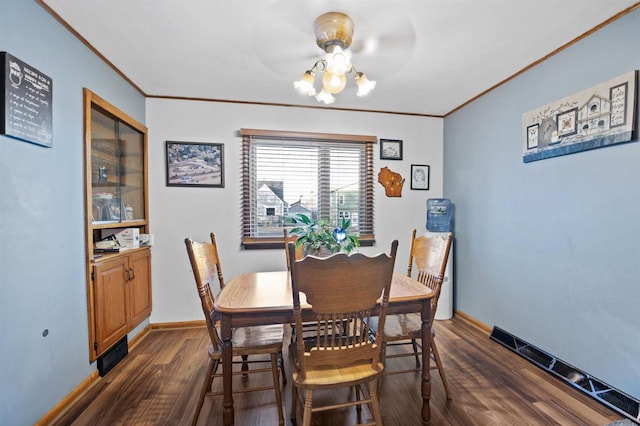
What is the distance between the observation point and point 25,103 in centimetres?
146

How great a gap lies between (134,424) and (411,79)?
3.30 m

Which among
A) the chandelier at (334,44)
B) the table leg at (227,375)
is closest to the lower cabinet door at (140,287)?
the table leg at (227,375)

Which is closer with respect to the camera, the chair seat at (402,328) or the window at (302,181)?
the chair seat at (402,328)

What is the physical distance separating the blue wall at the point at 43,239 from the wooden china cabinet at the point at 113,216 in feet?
0.23

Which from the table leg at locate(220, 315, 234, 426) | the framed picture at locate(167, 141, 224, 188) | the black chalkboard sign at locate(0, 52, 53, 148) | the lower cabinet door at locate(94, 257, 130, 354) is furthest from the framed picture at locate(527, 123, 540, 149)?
the lower cabinet door at locate(94, 257, 130, 354)

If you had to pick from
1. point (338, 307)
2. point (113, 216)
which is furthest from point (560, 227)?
point (113, 216)

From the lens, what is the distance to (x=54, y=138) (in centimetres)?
170

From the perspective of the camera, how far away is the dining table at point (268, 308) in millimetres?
1435

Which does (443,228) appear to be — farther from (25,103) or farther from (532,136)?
(25,103)

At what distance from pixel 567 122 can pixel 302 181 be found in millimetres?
2387

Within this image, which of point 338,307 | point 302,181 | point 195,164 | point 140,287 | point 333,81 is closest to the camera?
point 338,307

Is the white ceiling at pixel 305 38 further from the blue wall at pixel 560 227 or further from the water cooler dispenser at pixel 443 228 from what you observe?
the water cooler dispenser at pixel 443 228

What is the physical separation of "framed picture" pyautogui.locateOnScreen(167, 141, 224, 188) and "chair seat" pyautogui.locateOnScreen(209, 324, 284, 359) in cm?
177

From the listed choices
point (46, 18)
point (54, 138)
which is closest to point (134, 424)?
point (54, 138)
